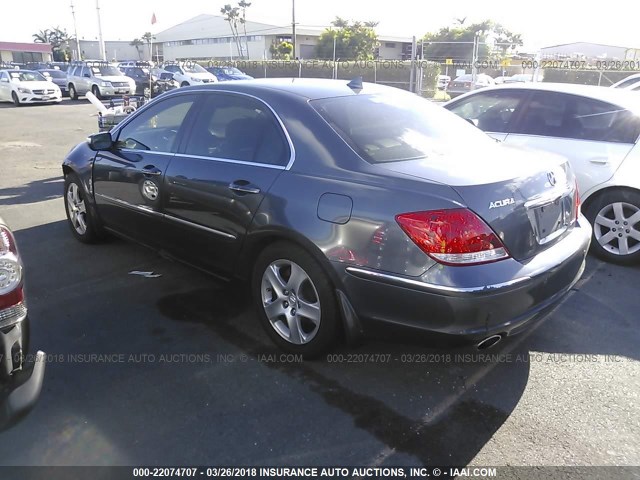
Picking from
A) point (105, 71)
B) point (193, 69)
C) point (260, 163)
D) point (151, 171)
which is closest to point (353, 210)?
point (260, 163)

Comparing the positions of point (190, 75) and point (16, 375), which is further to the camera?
point (190, 75)

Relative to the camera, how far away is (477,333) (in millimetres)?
2670

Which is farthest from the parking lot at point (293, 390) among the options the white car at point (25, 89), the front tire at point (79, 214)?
the white car at point (25, 89)

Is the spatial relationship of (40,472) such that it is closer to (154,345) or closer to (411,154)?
(154,345)

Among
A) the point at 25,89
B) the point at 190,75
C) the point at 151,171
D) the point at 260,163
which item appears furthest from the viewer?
the point at 190,75

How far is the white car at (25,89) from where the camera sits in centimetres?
2275

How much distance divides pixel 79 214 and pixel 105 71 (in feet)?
78.6

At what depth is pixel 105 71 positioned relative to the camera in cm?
2633

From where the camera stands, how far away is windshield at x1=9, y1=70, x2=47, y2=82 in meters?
23.2

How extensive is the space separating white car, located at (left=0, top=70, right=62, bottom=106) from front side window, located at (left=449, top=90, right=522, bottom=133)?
870 inches

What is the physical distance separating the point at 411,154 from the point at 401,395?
1416 mm

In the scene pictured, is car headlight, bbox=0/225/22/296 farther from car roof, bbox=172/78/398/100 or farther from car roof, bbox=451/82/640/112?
car roof, bbox=451/82/640/112

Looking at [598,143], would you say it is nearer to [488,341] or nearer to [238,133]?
[488,341]

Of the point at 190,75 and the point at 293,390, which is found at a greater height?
the point at 190,75
